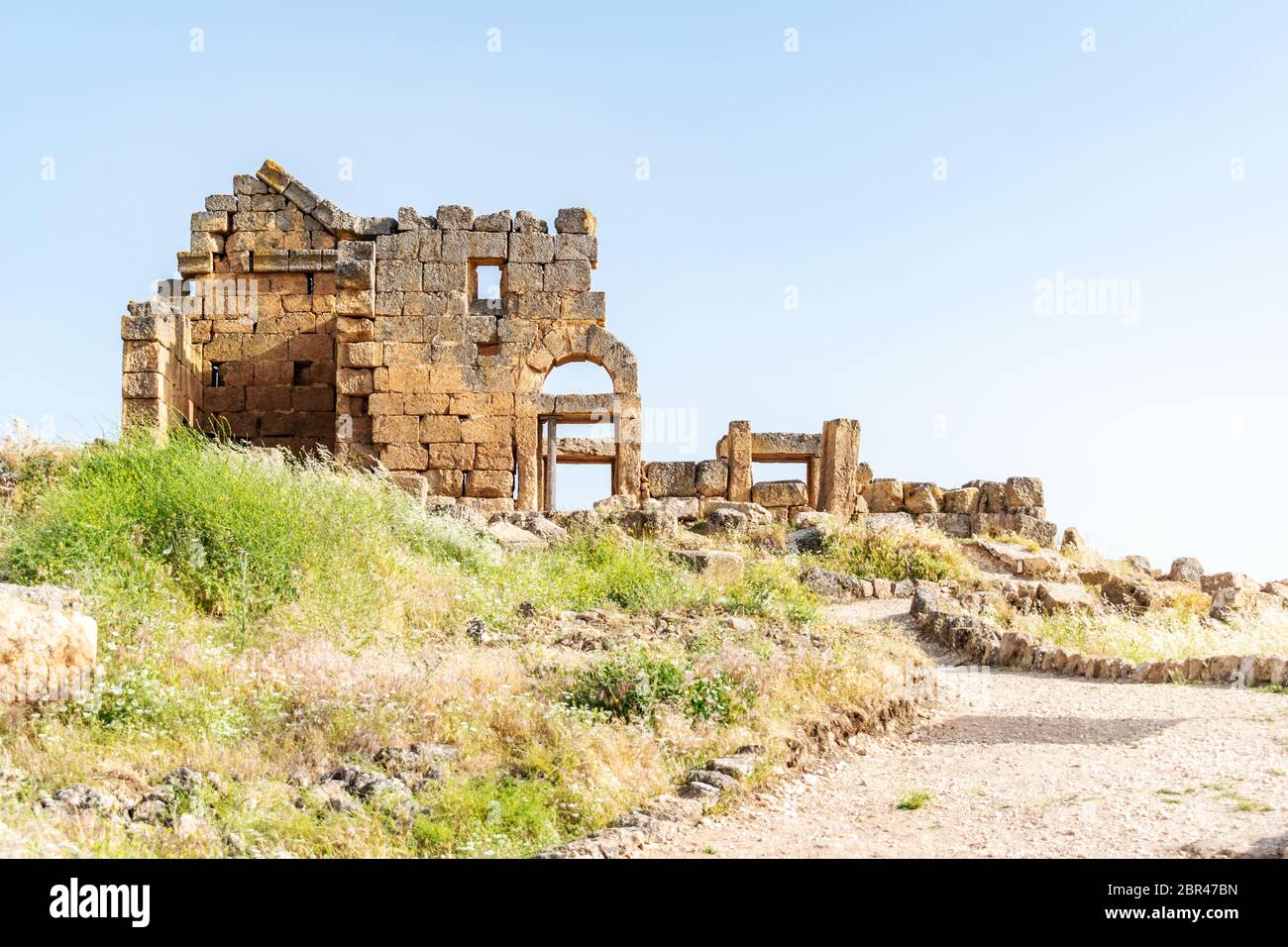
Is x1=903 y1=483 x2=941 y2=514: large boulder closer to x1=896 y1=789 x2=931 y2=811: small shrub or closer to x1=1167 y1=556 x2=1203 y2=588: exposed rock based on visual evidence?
x1=1167 y1=556 x2=1203 y2=588: exposed rock

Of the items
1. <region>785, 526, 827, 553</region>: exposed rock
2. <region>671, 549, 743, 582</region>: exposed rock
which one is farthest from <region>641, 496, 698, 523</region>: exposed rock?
<region>671, 549, 743, 582</region>: exposed rock

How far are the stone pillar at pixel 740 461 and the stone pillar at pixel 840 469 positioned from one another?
1253 millimetres

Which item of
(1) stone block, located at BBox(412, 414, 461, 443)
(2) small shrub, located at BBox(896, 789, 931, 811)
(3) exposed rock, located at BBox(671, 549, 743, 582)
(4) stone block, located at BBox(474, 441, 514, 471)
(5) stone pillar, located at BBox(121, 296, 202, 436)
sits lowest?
(2) small shrub, located at BBox(896, 789, 931, 811)

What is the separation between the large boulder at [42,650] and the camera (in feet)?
23.8

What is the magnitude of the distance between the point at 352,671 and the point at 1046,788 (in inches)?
173

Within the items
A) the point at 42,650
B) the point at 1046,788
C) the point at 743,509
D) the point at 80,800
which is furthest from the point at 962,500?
the point at 80,800

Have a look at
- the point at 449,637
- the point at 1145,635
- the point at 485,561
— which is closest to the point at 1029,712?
the point at 1145,635

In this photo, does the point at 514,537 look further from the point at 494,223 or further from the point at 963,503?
the point at 963,503

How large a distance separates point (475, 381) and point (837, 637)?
33.8 ft

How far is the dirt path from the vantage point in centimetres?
647

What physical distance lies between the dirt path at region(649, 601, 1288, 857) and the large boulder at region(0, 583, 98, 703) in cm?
367

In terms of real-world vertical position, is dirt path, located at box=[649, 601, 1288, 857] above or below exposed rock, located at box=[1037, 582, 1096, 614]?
below

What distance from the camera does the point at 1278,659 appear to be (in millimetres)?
10477
